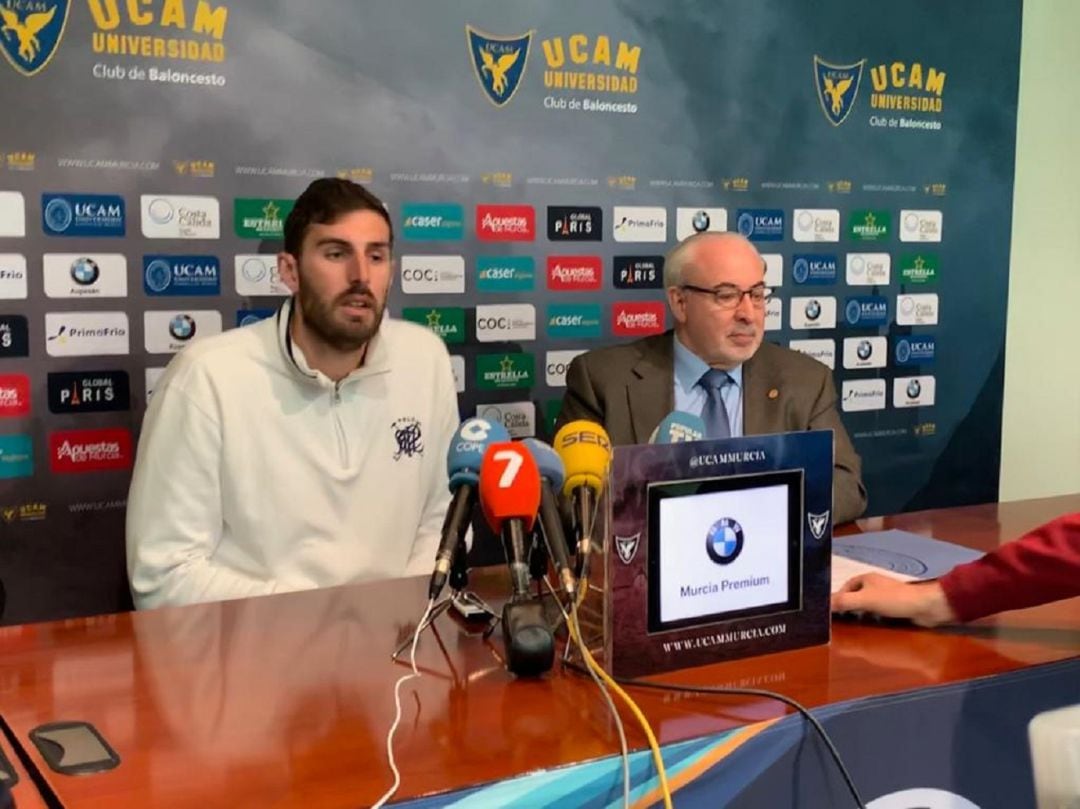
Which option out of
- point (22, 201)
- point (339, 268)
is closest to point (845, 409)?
point (339, 268)

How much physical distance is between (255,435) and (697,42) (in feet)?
5.74

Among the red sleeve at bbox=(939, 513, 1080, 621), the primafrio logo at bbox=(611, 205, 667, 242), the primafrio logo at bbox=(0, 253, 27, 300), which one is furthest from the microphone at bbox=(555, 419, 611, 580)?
the primafrio logo at bbox=(611, 205, 667, 242)

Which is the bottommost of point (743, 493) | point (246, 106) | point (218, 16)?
point (743, 493)

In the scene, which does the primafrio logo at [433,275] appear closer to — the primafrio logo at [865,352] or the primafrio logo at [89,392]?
the primafrio logo at [89,392]

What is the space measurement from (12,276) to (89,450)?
1.36ft

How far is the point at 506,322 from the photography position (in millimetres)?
3043

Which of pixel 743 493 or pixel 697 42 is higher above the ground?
pixel 697 42

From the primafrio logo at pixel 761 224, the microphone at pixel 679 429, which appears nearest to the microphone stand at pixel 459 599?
the microphone at pixel 679 429

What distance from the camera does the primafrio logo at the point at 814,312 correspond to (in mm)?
3451

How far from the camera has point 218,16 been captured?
262cm

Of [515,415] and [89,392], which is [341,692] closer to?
[89,392]

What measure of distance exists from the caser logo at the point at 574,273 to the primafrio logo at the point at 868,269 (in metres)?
0.87

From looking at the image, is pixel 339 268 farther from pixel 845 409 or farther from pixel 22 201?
pixel 845 409

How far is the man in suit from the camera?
274cm
